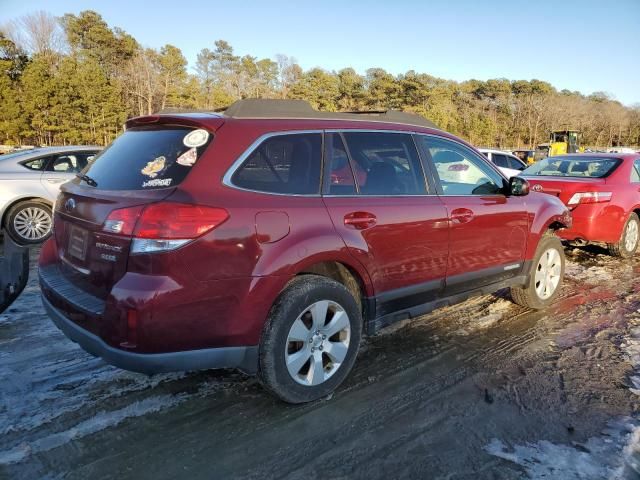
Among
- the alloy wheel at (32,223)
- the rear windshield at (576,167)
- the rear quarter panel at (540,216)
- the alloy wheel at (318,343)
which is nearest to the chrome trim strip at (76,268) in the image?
the alloy wheel at (318,343)

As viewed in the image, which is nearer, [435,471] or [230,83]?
[435,471]

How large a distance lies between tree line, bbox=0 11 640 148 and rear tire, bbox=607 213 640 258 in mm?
8291

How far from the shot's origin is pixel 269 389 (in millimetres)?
2852

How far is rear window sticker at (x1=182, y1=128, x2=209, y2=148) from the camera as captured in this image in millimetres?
2717

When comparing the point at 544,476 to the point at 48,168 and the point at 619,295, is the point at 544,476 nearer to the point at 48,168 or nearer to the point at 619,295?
the point at 619,295

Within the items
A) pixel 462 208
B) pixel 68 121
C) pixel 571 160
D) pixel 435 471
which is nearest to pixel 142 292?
pixel 435 471

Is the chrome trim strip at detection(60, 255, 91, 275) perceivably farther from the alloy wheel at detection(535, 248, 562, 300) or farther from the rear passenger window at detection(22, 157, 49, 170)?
the rear passenger window at detection(22, 157, 49, 170)

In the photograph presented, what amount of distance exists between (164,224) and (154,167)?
1.57 ft

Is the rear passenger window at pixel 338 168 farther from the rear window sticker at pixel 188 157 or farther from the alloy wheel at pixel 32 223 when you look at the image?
the alloy wheel at pixel 32 223

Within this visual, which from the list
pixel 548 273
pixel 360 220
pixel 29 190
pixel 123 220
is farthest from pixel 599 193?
pixel 29 190

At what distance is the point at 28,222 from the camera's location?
7.64 m

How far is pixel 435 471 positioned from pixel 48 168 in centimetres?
775

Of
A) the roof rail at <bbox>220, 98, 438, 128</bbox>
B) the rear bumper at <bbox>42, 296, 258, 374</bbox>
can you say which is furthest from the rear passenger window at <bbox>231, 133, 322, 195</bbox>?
the rear bumper at <bbox>42, 296, 258, 374</bbox>

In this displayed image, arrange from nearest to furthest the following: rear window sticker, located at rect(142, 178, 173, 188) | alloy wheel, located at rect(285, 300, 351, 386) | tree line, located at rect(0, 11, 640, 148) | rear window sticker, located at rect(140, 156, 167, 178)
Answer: rear window sticker, located at rect(142, 178, 173, 188)
rear window sticker, located at rect(140, 156, 167, 178)
alloy wheel, located at rect(285, 300, 351, 386)
tree line, located at rect(0, 11, 640, 148)
